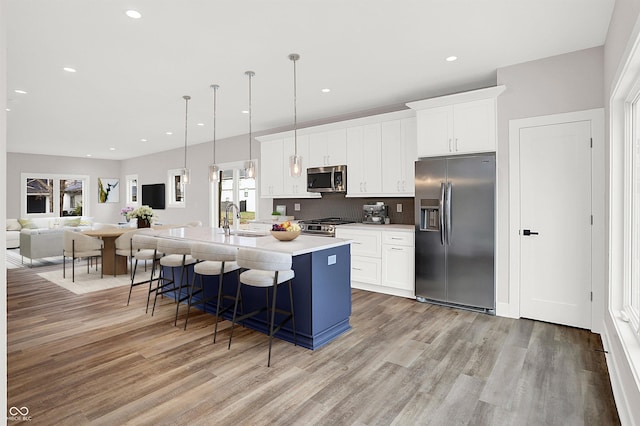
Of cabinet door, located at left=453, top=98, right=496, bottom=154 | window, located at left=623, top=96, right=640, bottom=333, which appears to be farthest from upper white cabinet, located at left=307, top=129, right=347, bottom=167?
window, located at left=623, top=96, right=640, bottom=333

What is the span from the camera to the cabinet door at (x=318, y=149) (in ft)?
18.5

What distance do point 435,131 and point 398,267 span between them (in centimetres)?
176

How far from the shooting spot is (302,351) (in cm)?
295

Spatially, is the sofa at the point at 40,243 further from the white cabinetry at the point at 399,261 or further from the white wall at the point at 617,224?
the white wall at the point at 617,224

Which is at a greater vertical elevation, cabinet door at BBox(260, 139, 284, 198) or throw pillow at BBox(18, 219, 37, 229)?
cabinet door at BBox(260, 139, 284, 198)

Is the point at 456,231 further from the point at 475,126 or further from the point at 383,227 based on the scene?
the point at 475,126

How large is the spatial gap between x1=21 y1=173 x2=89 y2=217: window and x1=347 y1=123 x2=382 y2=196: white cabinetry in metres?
9.94

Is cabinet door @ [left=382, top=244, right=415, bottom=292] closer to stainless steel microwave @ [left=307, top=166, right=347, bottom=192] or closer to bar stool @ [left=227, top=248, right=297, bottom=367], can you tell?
stainless steel microwave @ [left=307, top=166, right=347, bottom=192]

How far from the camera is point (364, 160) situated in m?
5.16

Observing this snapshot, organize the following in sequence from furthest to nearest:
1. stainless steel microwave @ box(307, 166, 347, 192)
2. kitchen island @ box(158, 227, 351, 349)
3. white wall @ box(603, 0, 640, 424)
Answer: stainless steel microwave @ box(307, 166, 347, 192) < kitchen island @ box(158, 227, 351, 349) < white wall @ box(603, 0, 640, 424)

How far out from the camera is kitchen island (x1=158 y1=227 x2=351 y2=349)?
9.94 ft

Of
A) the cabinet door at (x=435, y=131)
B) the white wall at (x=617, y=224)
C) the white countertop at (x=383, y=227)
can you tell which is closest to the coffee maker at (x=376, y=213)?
the white countertop at (x=383, y=227)

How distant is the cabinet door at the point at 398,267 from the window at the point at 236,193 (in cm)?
358

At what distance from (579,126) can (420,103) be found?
1.65 metres
